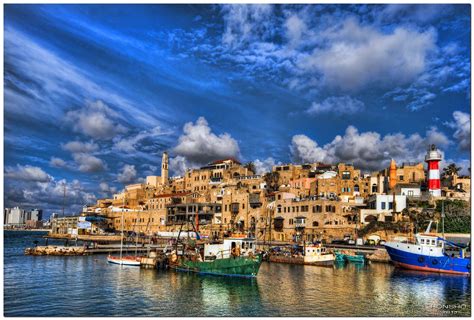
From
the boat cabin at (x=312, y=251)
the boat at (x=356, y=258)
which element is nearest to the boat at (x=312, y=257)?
the boat cabin at (x=312, y=251)

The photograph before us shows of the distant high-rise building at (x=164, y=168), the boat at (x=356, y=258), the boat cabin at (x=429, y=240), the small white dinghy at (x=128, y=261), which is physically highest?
the distant high-rise building at (x=164, y=168)

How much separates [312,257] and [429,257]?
11103 mm

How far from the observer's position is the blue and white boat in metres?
39.8

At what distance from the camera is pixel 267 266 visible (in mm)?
45500

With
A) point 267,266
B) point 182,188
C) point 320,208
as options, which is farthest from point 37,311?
point 182,188

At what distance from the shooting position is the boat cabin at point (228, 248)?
3978cm

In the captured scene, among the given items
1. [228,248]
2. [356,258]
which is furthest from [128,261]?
[356,258]

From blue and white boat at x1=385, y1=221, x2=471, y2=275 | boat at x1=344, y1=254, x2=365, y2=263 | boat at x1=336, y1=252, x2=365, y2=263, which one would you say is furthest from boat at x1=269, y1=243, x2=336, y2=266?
blue and white boat at x1=385, y1=221, x2=471, y2=275

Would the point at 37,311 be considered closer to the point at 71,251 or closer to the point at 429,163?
the point at 71,251

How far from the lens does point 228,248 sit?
40.3 meters

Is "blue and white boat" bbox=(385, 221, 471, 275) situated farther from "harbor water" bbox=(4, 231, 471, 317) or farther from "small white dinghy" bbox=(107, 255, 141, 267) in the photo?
"small white dinghy" bbox=(107, 255, 141, 267)

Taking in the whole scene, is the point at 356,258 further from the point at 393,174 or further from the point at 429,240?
the point at 393,174

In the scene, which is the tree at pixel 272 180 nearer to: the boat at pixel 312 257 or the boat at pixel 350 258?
the boat at pixel 350 258

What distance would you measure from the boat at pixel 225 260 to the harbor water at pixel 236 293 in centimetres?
119
